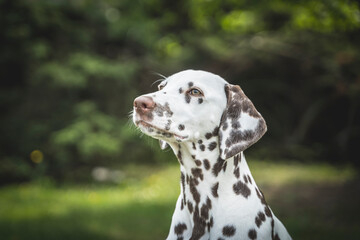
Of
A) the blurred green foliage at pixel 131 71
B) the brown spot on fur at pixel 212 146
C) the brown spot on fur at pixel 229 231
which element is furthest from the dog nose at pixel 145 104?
the blurred green foliage at pixel 131 71

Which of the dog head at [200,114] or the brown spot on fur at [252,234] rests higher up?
the dog head at [200,114]

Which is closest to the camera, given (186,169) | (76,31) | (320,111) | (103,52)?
(186,169)

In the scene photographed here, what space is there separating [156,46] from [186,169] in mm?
7001

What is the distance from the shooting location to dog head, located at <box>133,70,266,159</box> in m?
2.62

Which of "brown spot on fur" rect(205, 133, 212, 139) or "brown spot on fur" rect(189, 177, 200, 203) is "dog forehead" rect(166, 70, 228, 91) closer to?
"brown spot on fur" rect(205, 133, 212, 139)

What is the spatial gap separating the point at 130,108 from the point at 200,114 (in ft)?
23.4

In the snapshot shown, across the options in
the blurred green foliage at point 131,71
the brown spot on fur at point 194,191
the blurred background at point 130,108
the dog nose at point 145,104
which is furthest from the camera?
the blurred green foliage at point 131,71

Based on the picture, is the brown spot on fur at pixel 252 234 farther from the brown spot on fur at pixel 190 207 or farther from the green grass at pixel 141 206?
the green grass at pixel 141 206

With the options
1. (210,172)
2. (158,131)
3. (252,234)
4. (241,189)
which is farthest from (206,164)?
(252,234)

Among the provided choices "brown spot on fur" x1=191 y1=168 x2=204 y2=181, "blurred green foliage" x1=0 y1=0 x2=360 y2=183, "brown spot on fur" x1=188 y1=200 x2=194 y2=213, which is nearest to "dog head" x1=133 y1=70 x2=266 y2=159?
"brown spot on fur" x1=191 y1=168 x2=204 y2=181

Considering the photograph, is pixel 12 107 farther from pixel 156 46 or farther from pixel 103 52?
pixel 156 46

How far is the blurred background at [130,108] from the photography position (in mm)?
6609

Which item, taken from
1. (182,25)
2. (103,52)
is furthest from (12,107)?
(182,25)

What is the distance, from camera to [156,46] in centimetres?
948
